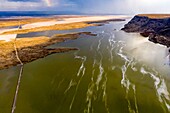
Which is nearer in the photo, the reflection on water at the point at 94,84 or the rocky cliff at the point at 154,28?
the reflection on water at the point at 94,84

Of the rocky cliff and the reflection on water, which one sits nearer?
the reflection on water

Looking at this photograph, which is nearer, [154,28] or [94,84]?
[94,84]

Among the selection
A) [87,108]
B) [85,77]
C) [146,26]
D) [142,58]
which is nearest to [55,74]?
[85,77]

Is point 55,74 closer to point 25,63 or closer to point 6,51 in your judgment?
point 25,63

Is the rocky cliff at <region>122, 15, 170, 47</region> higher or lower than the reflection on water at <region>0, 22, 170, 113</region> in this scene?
lower

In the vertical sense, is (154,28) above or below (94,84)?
below

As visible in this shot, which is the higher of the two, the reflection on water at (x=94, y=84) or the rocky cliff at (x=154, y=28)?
the reflection on water at (x=94, y=84)
